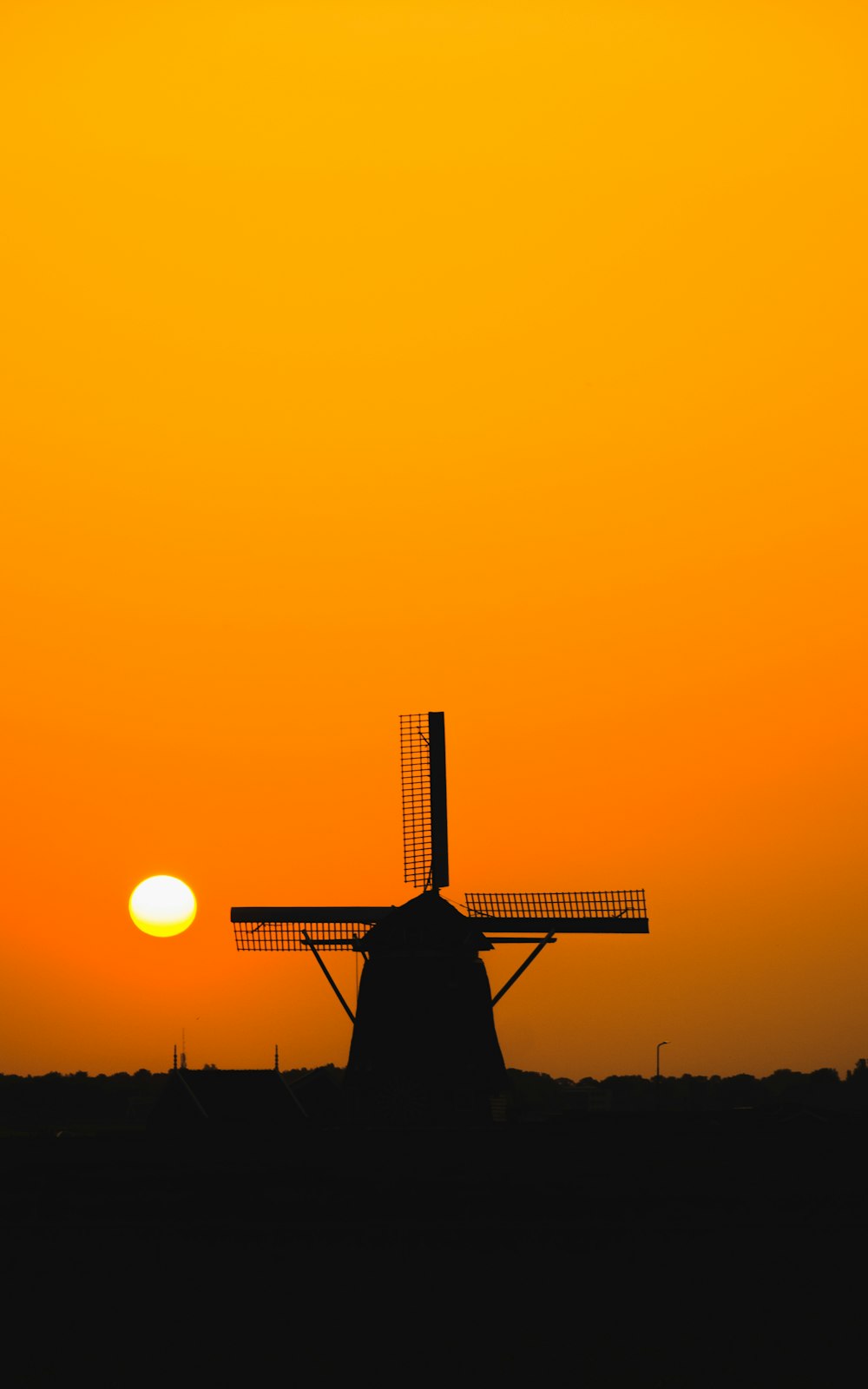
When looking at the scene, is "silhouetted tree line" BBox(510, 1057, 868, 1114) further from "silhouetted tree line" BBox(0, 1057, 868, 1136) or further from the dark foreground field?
the dark foreground field

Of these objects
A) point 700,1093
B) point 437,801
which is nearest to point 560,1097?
point 700,1093

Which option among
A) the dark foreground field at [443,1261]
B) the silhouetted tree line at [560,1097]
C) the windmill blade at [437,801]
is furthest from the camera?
the silhouetted tree line at [560,1097]

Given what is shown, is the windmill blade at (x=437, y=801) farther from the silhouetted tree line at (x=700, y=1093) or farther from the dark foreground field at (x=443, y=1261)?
the silhouetted tree line at (x=700, y=1093)

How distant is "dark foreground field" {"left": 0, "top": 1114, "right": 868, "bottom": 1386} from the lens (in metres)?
21.8

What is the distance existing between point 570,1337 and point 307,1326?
12.1ft

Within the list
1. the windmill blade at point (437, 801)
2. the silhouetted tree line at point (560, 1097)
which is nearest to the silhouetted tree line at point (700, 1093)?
the silhouetted tree line at point (560, 1097)

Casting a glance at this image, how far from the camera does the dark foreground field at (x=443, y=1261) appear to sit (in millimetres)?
21828

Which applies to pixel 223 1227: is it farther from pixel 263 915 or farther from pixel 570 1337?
pixel 263 915

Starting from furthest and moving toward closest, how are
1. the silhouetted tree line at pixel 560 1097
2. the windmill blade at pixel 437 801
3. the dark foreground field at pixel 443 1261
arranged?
1. the silhouetted tree line at pixel 560 1097
2. the windmill blade at pixel 437 801
3. the dark foreground field at pixel 443 1261

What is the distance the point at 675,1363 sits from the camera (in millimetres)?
21359

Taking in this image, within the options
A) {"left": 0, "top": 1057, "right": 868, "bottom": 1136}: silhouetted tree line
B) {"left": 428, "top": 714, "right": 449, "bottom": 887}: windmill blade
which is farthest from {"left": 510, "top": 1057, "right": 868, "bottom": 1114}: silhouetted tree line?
{"left": 428, "top": 714, "right": 449, "bottom": 887}: windmill blade

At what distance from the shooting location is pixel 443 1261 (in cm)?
3002

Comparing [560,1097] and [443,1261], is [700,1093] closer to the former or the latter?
[560,1097]

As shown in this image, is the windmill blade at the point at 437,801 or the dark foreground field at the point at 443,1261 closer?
the dark foreground field at the point at 443,1261
